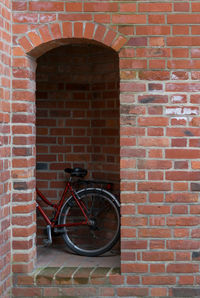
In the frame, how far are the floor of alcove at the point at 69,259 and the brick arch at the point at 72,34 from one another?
6.47ft

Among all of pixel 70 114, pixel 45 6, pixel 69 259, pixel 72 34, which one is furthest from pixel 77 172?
pixel 45 6

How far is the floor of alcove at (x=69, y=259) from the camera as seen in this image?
170 inches

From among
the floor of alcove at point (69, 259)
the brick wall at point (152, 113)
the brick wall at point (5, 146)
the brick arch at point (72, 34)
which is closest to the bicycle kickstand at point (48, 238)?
the floor of alcove at point (69, 259)

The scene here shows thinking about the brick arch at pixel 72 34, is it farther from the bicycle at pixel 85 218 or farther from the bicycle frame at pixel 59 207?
the bicycle frame at pixel 59 207

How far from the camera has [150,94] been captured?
392 centimetres

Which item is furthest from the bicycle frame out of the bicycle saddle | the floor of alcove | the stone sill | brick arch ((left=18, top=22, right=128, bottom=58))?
brick arch ((left=18, top=22, right=128, bottom=58))

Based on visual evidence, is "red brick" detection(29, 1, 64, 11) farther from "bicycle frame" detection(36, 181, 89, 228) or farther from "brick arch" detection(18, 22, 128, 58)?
"bicycle frame" detection(36, 181, 89, 228)

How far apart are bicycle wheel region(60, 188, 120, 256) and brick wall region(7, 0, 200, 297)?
30.9 inches

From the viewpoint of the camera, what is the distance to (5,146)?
3.80 meters

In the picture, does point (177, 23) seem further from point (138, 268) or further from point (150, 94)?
point (138, 268)

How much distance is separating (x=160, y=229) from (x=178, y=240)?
18 centimetres

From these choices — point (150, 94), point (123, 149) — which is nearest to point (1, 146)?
point (123, 149)

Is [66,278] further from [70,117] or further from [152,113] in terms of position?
[70,117]

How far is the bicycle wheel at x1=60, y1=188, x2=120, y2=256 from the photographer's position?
4691 mm
